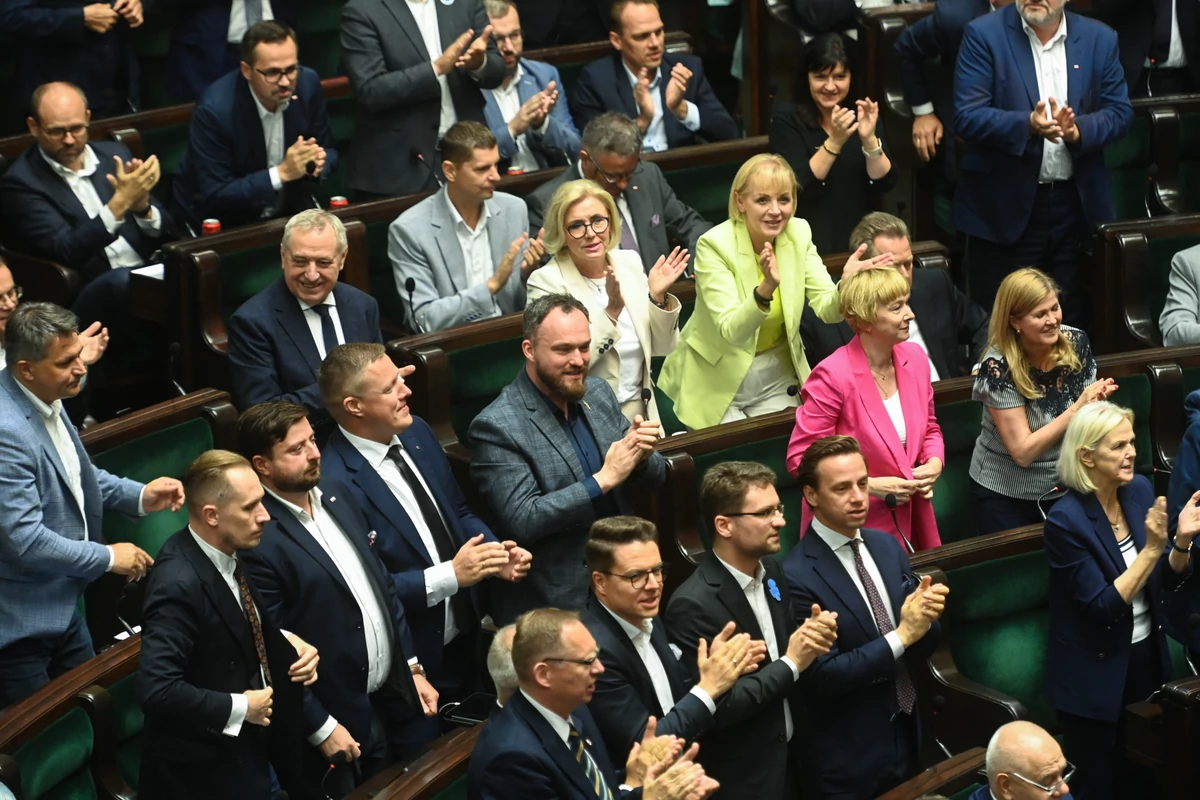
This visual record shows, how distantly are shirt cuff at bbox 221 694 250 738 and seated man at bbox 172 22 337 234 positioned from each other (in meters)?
1.71

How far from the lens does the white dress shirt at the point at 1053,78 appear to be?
380 centimetres

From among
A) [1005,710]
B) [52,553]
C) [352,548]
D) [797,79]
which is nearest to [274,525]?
[352,548]

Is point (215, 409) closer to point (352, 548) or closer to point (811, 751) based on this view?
point (352, 548)

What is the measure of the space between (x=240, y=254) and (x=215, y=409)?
560mm

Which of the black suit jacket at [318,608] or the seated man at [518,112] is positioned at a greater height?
the seated man at [518,112]

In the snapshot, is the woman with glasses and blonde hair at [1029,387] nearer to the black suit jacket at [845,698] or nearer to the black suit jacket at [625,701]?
the black suit jacket at [845,698]

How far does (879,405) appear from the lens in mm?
2955

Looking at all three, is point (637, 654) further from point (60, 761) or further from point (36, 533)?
point (36, 533)

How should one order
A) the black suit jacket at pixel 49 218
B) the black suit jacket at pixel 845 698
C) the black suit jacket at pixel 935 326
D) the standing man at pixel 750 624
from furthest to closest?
the black suit jacket at pixel 49 218 → the black suit jacket at pixel 935 326 → the black suit jacket at pixel 845 698 → the standing man at pixel 750 624

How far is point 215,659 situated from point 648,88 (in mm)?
2316

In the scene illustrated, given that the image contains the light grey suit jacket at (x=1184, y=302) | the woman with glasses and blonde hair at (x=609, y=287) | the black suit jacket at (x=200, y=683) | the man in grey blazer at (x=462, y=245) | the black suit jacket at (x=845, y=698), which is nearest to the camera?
the black suit jacket at (x=200, y=683)

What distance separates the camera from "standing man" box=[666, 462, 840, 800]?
2.51 m

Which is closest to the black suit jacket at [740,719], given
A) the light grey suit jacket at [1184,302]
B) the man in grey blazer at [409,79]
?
the light grey suit jacket at [1184,302]

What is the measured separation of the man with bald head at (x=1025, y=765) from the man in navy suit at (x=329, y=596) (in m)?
0.84
